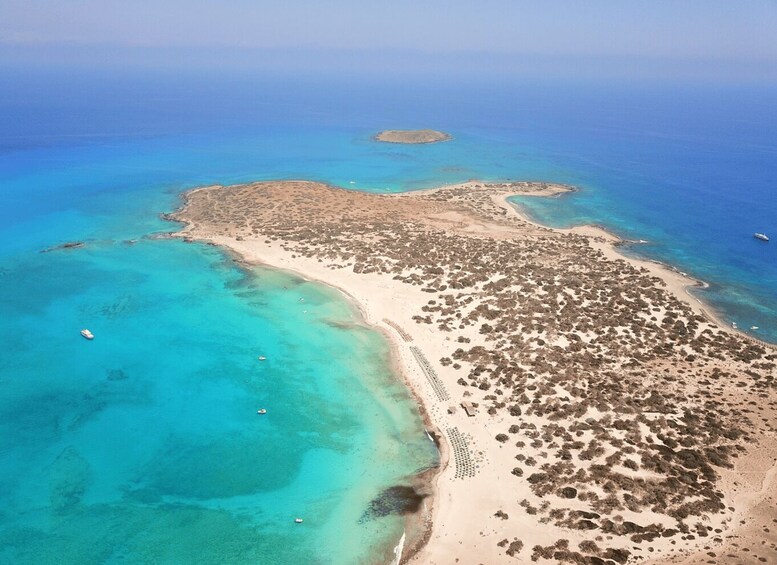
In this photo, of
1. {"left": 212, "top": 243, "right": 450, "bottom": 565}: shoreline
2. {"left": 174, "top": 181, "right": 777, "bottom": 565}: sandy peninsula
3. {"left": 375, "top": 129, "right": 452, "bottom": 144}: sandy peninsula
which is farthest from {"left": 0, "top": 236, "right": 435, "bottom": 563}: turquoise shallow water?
{"left": 375, "top": 129, "right": 452, "bottom": 144}: sandy peninsula

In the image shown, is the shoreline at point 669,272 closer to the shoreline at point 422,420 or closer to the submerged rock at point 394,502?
the shoreline at point 422,420

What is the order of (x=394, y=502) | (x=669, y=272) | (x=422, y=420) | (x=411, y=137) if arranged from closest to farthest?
(x=394, y=502), (x=422, y=420), (x=669, y=272), (x=411, y=137)

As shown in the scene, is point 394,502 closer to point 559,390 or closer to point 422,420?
point 422,420

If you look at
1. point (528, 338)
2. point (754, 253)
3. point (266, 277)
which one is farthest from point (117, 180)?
point (754, 253)

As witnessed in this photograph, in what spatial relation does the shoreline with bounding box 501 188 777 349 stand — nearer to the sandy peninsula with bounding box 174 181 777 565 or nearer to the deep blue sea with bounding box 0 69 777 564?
the sandy peninsula with bounding box 174 181 777 565

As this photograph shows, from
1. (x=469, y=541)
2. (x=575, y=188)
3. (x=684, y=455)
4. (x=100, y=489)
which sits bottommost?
(x=100, y=489)

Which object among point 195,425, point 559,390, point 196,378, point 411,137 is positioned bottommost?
point 195,425

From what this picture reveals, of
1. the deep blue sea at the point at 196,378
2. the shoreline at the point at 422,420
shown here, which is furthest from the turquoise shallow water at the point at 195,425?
the shoreline at the point at 422,420

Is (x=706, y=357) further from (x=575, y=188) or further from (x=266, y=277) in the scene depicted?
(x=575, y=188)

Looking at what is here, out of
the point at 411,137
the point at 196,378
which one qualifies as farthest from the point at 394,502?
the point at 411,137
